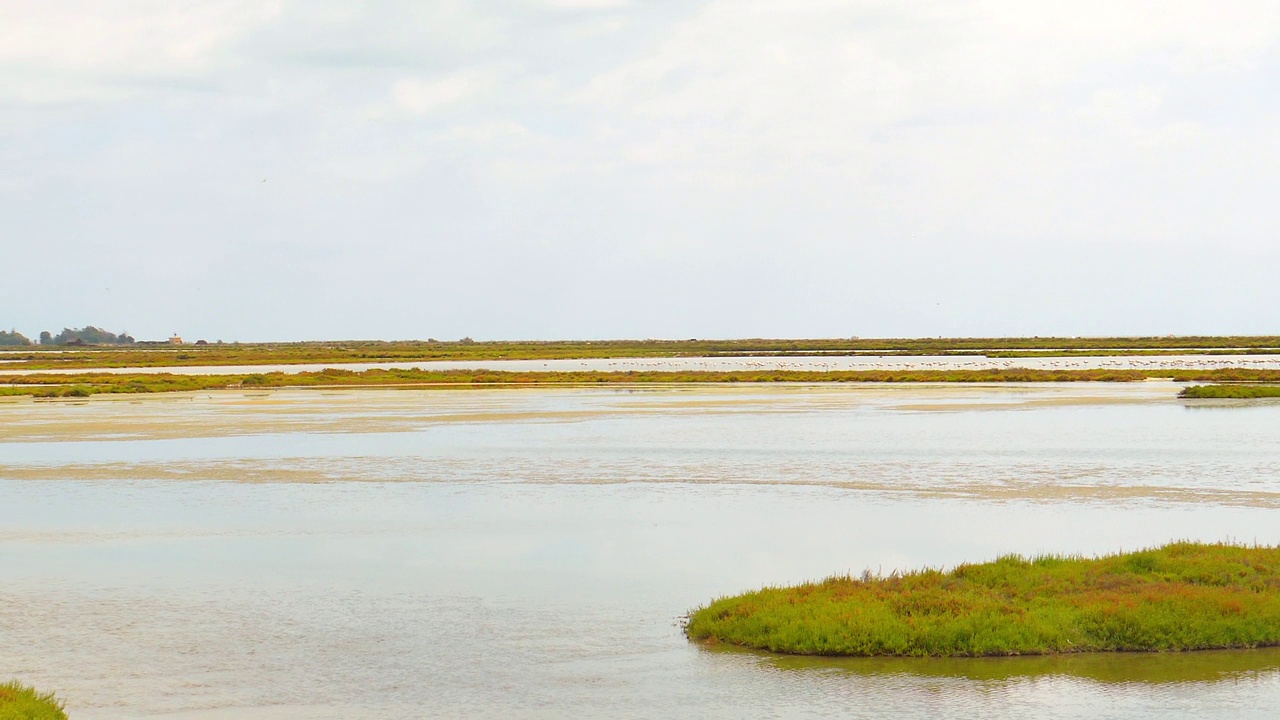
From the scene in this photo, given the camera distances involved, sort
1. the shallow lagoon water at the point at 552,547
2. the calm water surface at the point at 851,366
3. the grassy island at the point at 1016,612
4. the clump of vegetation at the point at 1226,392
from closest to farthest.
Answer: the shallow lagoon water at the point at 552,547, the grassy island at the point at 1016,612, the clump of vegetation at the point at 1226,392, the calm water surface at the point at 851,366

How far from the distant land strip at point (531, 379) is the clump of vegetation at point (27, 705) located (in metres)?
56.5

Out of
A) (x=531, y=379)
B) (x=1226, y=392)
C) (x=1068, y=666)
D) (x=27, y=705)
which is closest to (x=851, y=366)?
(x=531, y=379)

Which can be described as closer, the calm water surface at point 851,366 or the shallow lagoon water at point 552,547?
the shallow lagoon water at point 552,547

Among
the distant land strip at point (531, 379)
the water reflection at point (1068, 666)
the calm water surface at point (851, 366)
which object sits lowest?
the water reflection at point (1068, 666)

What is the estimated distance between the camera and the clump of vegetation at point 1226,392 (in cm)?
5141

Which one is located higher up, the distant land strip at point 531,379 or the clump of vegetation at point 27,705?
the distant land strip at point 531,379

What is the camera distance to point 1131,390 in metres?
58.6

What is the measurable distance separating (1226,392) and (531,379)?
38414mm

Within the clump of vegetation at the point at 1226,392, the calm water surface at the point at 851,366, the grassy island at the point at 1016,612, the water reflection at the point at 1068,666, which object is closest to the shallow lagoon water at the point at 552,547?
the water reflection at the point at 1068,666

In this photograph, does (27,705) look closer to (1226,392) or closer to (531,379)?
(1226,392)

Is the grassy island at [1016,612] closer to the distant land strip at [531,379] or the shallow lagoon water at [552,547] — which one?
the shallow lagoon water at [552,547]

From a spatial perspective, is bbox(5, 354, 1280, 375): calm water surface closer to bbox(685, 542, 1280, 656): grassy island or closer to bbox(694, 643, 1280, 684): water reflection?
bbox(685, 542, 1280, 656): grassy island

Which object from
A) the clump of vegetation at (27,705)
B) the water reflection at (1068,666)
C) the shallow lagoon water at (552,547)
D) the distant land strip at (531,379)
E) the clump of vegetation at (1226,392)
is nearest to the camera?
the clump of vegetation at (27,705)

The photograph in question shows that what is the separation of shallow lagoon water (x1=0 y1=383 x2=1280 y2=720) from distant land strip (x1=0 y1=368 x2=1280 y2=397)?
92.2 ft
